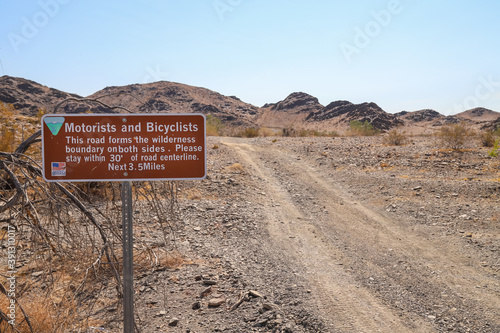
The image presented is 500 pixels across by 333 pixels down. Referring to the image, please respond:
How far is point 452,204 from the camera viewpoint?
1005cm

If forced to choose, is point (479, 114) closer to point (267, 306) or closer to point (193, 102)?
point (193, 102)

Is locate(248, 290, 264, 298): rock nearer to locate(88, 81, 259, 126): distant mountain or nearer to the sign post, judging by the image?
the sign post

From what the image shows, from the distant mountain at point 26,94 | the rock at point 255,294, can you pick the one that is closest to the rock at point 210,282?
the rock at point 255,294

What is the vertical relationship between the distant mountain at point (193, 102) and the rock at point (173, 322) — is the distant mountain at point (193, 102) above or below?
above

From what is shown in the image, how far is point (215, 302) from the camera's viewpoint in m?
4.85

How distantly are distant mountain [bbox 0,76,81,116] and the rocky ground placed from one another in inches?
1330

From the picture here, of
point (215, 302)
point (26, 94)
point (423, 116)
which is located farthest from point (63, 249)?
point (423, 116)

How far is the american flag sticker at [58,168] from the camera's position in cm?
279

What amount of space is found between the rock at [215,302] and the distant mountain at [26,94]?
38.3 meters

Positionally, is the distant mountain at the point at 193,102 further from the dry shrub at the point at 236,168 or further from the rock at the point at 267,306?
the rock at the point at 267,306

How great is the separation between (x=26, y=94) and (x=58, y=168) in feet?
158

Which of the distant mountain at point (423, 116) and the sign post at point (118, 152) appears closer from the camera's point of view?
the sign post at point (118, 152)

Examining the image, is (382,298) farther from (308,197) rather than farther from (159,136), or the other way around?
(308,197)

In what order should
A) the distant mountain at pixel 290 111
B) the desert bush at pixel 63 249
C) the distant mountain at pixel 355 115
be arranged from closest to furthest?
the desert bush at pixel 63 249 < the distant mountain at pixel 355 115 < the distant mountain at pixel 290 111
